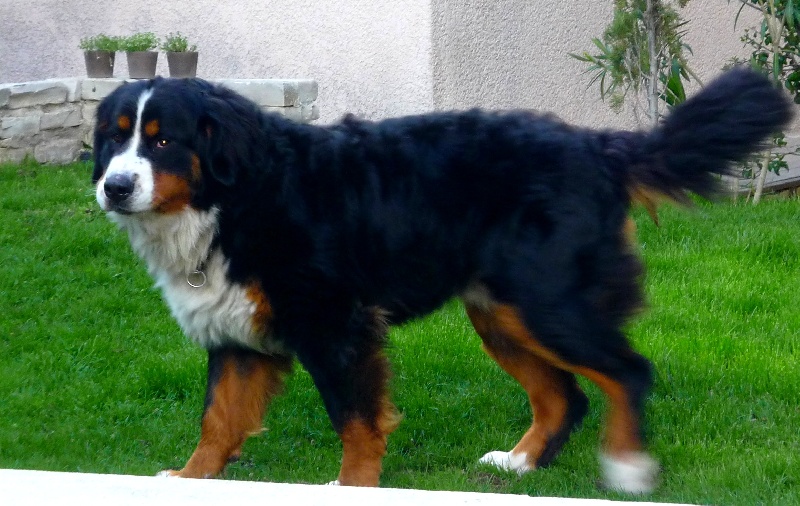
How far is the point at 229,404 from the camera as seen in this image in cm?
385

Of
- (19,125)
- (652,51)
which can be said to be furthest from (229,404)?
(19,125)

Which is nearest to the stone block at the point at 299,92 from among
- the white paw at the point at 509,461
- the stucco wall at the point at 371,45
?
the stucco wall at the point at 371,45

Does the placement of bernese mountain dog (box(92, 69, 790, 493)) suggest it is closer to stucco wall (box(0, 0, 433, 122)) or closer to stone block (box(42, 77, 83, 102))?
stucco wall (box(0, 0, 433, 122))

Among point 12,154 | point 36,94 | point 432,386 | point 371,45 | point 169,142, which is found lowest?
point 432,386

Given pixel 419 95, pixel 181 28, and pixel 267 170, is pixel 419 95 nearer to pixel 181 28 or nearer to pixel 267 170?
pixel 181 28

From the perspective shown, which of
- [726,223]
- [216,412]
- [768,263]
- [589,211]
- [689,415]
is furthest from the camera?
[726,223]

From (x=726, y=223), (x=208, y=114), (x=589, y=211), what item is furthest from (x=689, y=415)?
(x=726, y=223)

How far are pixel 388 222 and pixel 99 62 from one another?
19.7 ft

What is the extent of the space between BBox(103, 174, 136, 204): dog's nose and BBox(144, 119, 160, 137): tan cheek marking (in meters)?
0.20

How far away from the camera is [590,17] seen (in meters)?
9.82

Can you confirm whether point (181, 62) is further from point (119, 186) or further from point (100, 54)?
point (119, 186)

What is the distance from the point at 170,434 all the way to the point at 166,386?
1.53ft

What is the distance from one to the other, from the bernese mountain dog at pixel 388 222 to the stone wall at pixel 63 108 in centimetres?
453

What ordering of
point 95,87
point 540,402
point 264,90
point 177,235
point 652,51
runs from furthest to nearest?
point 95,87 → point 264,90 → point 652,51 → point 540,402 → point 177,235
